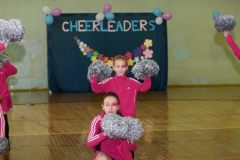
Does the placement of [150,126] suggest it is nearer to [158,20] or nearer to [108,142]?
[108,142]

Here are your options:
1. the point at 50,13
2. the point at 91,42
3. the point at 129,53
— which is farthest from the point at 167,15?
the point at 50,13

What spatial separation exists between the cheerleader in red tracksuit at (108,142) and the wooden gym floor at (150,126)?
1.36 m

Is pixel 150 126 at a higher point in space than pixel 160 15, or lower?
lower

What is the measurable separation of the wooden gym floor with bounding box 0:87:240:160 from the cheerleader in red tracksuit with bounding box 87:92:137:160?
1.36 metres

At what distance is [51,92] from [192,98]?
3822 millimetres

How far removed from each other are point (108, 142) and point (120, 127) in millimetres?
464

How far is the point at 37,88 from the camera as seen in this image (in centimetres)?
1261

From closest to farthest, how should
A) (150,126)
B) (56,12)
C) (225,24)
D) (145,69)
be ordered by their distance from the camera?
(145,69)
(225,24)
(150,126)
(56,12)

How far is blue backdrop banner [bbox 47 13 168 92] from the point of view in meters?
11.8

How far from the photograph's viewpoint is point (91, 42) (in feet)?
38.7

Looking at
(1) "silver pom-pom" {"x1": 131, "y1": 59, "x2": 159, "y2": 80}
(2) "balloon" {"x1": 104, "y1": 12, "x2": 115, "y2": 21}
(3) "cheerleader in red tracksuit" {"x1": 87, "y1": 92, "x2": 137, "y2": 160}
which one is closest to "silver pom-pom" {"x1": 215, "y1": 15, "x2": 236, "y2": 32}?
(1) "silver pom-pom" {"x1": 131, "y1": 59, "x2": 159, "y2": 80}

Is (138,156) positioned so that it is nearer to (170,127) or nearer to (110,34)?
(170,127)

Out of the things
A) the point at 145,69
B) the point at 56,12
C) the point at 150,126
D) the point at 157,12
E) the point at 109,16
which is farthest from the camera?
the point at 157,12

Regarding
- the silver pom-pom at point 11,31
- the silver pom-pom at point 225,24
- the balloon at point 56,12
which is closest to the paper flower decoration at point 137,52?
the balloon at point 56,12
